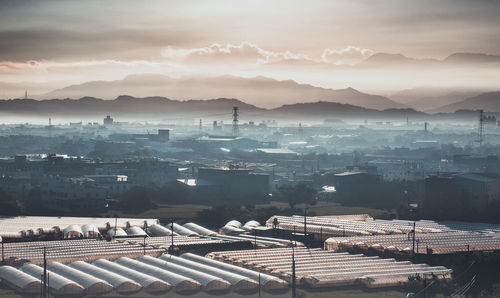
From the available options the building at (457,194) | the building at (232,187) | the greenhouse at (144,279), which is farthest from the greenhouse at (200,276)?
the building at (232,187)

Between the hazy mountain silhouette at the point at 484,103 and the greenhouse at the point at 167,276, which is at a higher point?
the hazy mountain silhouette at the point at 484,103

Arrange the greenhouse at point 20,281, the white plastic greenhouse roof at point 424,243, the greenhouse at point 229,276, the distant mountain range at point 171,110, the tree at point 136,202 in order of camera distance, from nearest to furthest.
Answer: the greenhouse at point 20,281 → the greenhouse at point 229,276 → the white plastic greenhouse roof at point 424,243 → the tree at point 136,202 → the distant mountain range at point 171,110

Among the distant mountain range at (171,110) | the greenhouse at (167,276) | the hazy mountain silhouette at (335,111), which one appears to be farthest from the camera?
the hazy mountain silhouette at (335,111)

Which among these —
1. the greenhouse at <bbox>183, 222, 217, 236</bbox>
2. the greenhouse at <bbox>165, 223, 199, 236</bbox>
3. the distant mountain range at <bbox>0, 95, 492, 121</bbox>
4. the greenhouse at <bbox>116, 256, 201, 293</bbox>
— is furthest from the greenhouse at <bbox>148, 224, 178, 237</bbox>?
the distant mountain range at <bbox>0, 95, 492, 121</bbox>

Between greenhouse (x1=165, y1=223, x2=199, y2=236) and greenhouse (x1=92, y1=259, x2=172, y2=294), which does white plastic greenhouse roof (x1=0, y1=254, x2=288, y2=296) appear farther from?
greenhouse (x1=165, y1=223, x2=199, y2=236)

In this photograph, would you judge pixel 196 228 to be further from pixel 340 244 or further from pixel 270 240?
pixel 340 244

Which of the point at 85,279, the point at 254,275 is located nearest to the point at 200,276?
the point at 254,275

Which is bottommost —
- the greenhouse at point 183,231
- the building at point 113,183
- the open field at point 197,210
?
the open field at point 197,210

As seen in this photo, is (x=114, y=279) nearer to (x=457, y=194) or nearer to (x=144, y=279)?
(x=144, y=279)

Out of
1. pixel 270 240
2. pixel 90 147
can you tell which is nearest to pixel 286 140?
pixel 90 147

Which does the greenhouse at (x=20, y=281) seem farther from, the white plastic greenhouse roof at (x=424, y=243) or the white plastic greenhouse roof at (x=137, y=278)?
the white plastic greenhouse roof at (x=424, y=243)

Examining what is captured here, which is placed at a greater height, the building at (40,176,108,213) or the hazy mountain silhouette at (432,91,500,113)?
the hazy mountain silhouette at (432,91,500,113)
